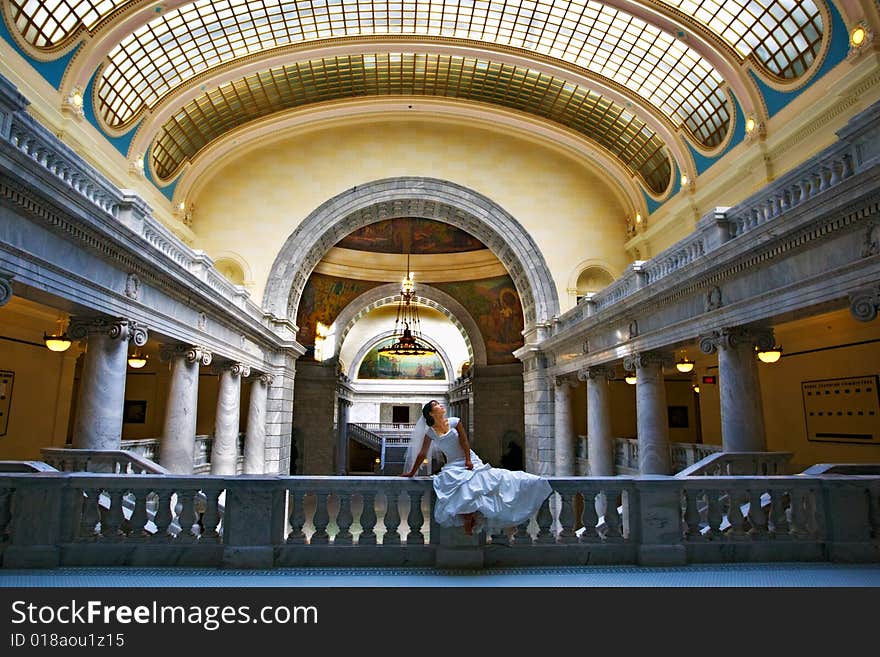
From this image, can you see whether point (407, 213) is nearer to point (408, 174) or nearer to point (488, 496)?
point (408, 174)

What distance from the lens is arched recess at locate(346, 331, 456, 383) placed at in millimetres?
42844

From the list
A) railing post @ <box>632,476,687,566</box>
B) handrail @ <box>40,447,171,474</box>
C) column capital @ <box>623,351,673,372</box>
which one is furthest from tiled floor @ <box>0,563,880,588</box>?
column capital @ <box>623,351,673,372</box>

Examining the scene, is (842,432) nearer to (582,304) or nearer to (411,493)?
(582,304)

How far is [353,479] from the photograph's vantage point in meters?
5.17

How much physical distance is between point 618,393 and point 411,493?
19.0 m

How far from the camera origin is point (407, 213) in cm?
2214

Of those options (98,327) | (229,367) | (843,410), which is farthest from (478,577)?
(229,367)

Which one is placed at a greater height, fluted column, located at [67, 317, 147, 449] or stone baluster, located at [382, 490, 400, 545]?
fluted column, located at [67, 317, 147, 449]

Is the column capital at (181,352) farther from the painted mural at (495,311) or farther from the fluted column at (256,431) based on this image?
the painted mural at (495,311)

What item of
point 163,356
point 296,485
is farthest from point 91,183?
point 296,485

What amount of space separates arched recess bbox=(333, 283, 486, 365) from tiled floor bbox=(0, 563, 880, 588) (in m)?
25.3

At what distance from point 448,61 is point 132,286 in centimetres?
1389

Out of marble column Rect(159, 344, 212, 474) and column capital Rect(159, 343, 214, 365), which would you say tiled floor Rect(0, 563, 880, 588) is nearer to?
marble column Rect(159, 344, 212, 474)

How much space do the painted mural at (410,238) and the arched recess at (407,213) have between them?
6.57 m
